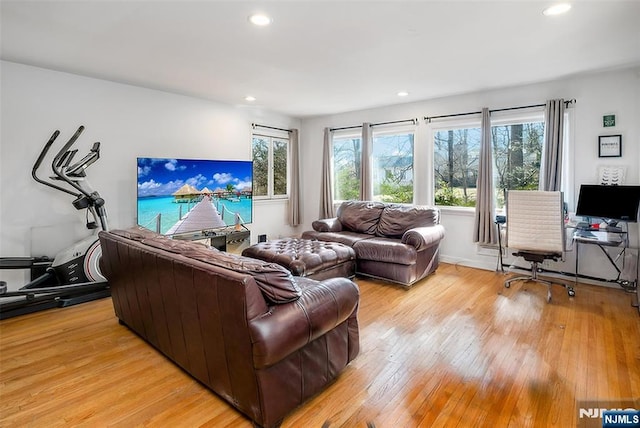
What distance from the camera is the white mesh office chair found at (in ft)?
11.1

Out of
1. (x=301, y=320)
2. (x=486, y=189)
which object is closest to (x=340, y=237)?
(x=486, y=189)

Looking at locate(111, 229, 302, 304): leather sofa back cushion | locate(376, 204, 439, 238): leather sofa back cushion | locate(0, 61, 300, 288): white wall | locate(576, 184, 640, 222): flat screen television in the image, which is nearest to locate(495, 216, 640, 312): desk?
locate(576, 184, 640, 222): flat screen television

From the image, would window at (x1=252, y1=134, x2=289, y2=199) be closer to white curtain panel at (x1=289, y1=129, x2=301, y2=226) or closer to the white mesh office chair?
white curtain panel at (x1=289, y1=129, x2=301, y2=226)

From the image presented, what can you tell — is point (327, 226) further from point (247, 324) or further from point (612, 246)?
point (247, 324)

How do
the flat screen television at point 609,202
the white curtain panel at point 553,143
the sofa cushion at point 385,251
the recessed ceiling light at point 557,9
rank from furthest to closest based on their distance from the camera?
the white curtain panel at point 553,143 → the sofa cushion at point 385,251 → the flat screen television at point 609,202 → the recessed ceiling light at point 557,9

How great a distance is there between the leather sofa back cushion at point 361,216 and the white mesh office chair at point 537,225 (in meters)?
1.73

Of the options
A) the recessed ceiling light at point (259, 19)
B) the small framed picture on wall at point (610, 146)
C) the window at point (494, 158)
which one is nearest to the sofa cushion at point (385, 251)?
the window at point (494, 158)

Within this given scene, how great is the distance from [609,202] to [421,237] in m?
1.94

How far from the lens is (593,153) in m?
3.81

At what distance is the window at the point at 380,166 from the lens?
541 centimetres

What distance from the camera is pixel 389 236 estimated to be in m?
4.54

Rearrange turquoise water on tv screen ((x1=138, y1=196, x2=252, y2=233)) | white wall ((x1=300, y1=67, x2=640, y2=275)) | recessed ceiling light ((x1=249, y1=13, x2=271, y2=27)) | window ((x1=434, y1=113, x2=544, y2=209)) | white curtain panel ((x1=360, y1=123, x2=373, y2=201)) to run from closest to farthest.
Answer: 1. recessed ceiling light ((x1=249, y1=13, x2=271, y2=27))
2. white wall ((x1=300, y1=67, x2=640, y2=275))
3. turquoise water on tv screen ((x1=138, y1=196, x2=252, y2=233))
4. window ((x1=434, y1=113, x2=544, y2=209))
5. white curtain panel ((x1=360, y1=123, x2=373, y2=201))

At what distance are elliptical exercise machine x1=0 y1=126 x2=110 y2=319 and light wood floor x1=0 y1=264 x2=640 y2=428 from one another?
0.48ft

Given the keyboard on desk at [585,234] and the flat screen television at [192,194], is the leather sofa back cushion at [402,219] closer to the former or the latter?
the keyboard on desk at [585,234]
